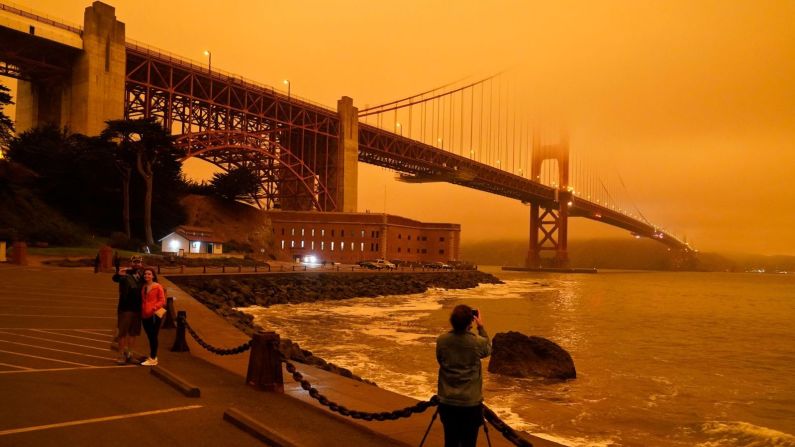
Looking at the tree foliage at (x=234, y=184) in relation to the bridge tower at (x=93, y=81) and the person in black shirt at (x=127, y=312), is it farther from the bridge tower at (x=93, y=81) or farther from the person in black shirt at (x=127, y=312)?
the person in black shirt at (x=127, y=312)

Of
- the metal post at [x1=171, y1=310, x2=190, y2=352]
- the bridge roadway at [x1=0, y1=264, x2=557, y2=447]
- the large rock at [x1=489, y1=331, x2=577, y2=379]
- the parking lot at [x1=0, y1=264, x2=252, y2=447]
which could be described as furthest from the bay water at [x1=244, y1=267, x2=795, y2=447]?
the parking lot at [x1=0, y1=264, x2=252, y2=447]

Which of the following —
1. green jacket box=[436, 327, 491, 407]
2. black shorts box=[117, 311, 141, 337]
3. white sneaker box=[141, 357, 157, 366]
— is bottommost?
white sneaker box=[141, 357, 157, 366]

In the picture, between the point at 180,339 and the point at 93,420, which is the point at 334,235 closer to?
the point at 180,339

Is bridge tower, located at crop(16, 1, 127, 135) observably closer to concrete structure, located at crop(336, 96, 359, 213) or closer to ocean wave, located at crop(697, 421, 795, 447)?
concrete structure, located at crop(336, 96, 359, 213)

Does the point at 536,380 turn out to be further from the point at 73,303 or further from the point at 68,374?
the point at 73,303

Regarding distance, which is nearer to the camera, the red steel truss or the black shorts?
the black shorts

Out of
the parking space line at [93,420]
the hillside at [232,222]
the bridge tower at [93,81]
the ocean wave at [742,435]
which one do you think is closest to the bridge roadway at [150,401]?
the parking space line at [93,420]

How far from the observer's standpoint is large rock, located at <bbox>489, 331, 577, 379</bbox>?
50.3ft

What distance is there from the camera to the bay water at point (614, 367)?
37.0ft

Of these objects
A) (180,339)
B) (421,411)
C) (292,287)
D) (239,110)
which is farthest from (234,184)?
(421,411)

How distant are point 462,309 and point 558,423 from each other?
23.9ft

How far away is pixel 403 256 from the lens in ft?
314

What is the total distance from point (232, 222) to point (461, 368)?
5884 centimetres

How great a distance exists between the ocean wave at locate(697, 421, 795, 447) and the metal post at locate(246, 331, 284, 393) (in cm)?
747
